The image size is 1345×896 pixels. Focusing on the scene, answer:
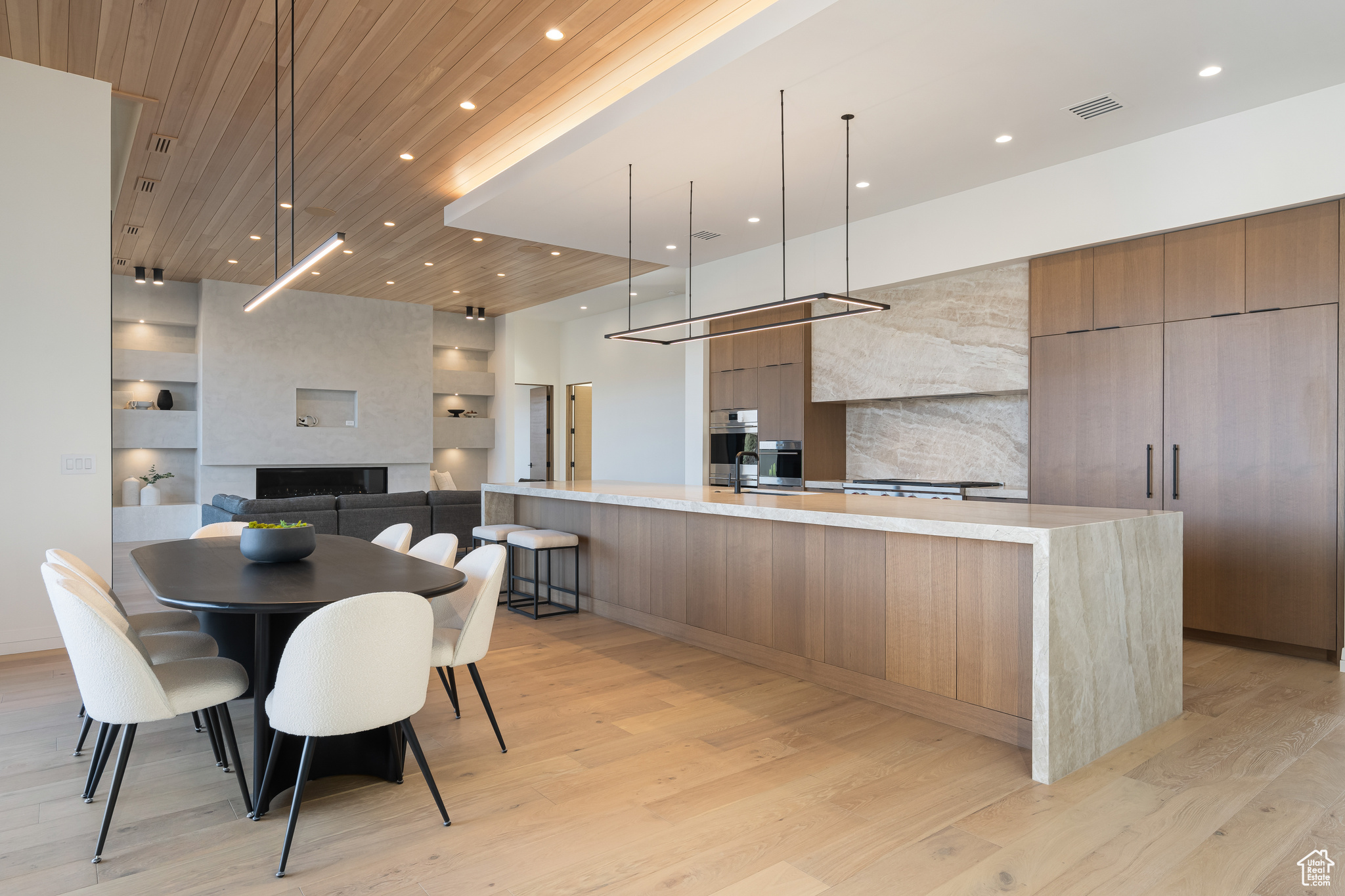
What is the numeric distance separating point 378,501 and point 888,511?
5.02 m

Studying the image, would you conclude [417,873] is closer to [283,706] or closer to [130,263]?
[283,706]

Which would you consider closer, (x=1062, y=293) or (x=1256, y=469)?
(x=1256, y=469)

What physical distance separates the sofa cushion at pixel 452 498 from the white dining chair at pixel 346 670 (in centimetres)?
521

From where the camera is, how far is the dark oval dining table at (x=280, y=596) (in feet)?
7.32

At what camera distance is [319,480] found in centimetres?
1020

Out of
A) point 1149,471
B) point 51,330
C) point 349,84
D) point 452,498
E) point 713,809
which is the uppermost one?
point 349,84

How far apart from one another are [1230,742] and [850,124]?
3325mm

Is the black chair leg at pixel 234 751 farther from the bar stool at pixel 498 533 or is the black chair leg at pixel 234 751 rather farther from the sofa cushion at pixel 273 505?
the sofa cushion at pixel 273 505

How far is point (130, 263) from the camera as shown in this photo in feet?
27.8

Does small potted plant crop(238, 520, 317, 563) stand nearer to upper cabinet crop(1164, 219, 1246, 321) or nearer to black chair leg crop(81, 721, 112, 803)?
black chair leg crop(81, 721, 112, 803)

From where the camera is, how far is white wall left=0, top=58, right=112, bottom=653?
160 inches

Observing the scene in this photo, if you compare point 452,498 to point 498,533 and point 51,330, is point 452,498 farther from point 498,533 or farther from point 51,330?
point 51,330

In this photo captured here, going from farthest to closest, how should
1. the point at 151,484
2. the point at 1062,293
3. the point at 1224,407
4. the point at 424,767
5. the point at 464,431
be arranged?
1. the point at 464,431
2. the point at 151,484
3. the point at 1062,293
4. the point at 1224,407
5. the point at 424,767

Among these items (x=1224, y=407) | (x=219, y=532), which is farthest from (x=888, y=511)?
(x=219, y=532)
